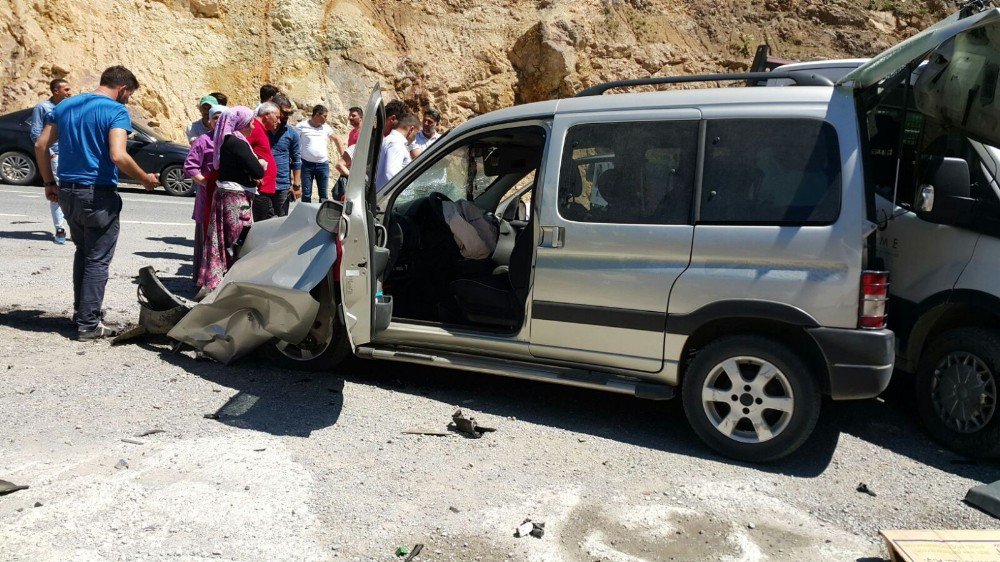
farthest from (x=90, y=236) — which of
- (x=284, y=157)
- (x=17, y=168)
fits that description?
(x=17, y=168)

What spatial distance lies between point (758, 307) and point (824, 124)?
1039 mm

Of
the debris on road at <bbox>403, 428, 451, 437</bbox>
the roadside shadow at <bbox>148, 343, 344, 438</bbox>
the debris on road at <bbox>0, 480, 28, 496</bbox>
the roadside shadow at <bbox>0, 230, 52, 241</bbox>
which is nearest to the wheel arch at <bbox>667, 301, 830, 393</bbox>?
the debris on road at <bbox>403, 428, 451, 437</bbox>

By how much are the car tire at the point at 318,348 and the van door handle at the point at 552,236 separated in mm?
1485

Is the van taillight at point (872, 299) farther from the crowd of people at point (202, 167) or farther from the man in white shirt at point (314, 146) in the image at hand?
the man in white shirt at point (314, 146)

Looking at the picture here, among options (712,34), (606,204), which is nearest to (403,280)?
(606,204)

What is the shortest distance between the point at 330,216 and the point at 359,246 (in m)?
0.26

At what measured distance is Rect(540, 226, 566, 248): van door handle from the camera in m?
5.02

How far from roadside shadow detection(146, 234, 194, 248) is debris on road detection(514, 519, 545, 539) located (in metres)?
8.02

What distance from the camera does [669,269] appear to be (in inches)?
187

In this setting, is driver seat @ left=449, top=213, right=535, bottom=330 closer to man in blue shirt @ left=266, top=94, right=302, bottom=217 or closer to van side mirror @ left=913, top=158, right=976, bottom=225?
van side mirror @ left=913, top=158, right=976, bottom=225

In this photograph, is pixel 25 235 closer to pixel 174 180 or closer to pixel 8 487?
pixel 174 180

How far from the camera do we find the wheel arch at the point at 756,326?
14.8ft

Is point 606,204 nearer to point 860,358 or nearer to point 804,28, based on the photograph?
point 860,358

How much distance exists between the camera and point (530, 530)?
3.82m
